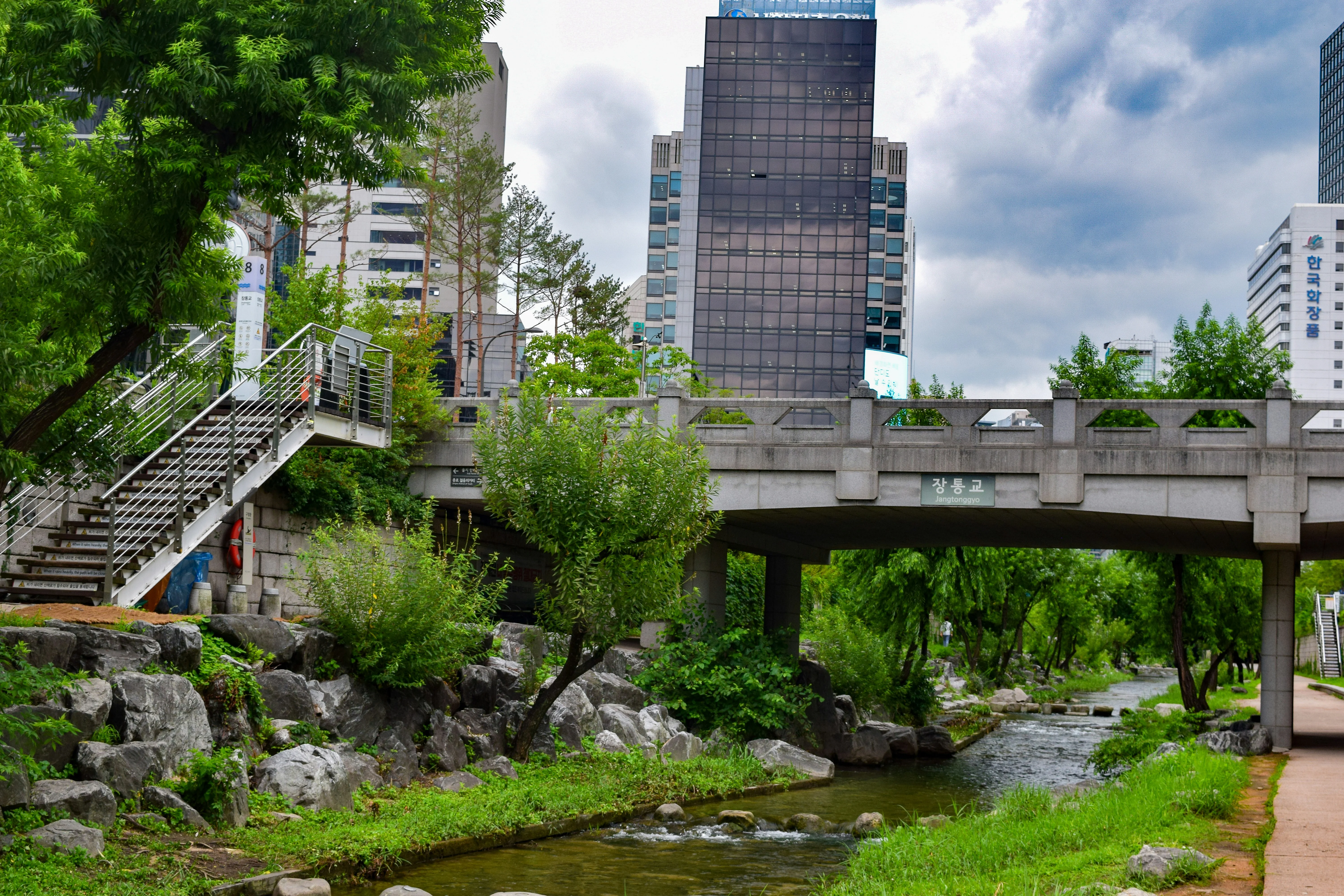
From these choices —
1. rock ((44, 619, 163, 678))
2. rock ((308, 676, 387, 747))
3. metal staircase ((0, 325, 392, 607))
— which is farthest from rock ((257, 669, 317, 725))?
metal staircase ((0, 325, 392, 607))

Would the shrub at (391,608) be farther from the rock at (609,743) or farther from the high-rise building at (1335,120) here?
the high-rise building at (1335,120)

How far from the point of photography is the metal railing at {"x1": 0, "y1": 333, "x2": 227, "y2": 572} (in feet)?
37.2

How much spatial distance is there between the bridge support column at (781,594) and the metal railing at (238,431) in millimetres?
10976

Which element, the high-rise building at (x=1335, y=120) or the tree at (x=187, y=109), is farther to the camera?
the high-rise building at (x=1335, y=120)

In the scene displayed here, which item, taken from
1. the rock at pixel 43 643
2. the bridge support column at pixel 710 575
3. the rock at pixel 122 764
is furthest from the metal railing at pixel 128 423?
the bridge support column at pixel 710 575

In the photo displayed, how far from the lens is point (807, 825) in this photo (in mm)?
16875

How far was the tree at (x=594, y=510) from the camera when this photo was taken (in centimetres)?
1738

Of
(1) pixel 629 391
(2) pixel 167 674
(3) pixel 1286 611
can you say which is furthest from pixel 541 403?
(1) pixel 629 391

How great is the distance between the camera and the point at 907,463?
2184 centimetres

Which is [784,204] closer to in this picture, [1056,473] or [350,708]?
[1056,473]

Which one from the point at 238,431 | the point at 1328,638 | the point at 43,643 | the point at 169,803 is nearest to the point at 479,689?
the point at 238,431

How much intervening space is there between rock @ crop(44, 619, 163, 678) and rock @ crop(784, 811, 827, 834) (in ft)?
27.7

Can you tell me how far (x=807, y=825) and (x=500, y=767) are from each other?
4.29 metres

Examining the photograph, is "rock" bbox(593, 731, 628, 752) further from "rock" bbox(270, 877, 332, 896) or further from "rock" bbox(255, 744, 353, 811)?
"rock" bbox(270, 877, 332, 896)
